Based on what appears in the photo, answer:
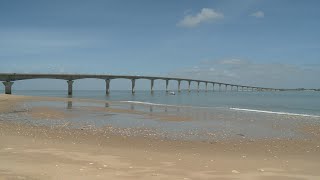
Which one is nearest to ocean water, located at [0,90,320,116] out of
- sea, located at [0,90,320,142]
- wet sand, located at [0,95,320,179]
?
sea, located at [0,90,320,142]

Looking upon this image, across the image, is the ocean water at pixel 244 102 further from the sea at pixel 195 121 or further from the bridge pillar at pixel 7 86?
the bridge pillar at pixel 7 86

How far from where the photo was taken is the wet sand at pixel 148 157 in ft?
25.8

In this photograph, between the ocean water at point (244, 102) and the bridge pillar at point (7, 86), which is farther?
the bridge pillar at point (7, 86)

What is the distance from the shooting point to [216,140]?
13961 millimetres

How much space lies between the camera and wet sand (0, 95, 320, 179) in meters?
7.88

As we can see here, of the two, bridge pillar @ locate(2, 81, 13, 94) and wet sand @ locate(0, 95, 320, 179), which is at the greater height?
bridge pillar @ locate(2, 81, 13, 94)

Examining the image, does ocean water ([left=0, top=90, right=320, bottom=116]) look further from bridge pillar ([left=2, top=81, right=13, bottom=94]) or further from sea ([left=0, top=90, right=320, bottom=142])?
bridge pillar ([left=2, top=81, right=13, bottom=94])

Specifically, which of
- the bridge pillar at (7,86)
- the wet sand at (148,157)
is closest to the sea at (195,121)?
the wet sand at (148,157)

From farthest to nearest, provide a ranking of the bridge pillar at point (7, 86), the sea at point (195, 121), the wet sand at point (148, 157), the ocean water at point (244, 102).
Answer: the bridge pillar at point (7, 86), the ocean water at point (244, 102), the sea at point (195, 121), the wet sand at point (148, 157)

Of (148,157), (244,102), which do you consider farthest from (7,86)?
(148,157)

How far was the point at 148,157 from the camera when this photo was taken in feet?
32.4

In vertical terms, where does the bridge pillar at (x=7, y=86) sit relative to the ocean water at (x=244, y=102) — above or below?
above

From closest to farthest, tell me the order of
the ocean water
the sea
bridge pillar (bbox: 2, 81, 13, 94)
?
1. the sea
2. the ocean water
3. bridge pillar (bbox: 2, 81, 13, 94)

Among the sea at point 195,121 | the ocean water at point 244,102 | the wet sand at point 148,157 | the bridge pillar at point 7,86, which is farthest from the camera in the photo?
the bridge pillar at point 7,86
